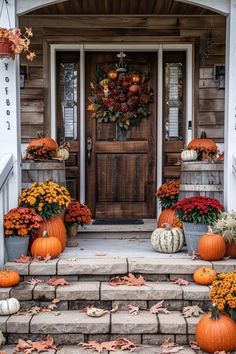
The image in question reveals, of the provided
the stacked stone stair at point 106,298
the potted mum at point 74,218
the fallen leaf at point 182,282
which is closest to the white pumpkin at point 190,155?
the potted mum at point 74,218

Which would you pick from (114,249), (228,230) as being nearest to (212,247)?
(228,230)

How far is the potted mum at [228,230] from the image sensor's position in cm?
425

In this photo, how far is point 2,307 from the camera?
145 inches

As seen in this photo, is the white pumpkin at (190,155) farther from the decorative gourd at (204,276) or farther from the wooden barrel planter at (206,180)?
the decorative gourd at (204,276)

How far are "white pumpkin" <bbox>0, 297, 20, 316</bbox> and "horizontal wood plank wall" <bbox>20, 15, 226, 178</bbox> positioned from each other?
9.81 ft

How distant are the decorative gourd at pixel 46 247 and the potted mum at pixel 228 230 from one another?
1.29 meters

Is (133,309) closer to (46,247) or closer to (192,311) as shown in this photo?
(192,311)

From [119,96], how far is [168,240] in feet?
7.83

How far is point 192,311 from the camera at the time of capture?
3748 millimetres

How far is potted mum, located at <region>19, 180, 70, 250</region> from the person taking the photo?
15.0 ft

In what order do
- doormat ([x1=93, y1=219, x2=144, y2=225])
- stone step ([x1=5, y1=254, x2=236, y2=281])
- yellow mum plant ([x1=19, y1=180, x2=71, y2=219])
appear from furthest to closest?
doormat ([x1=93, y1=219, x2=144, y2=225]) < yellow mum plant ([x1=19, y1=180, x2=71, y2=219]) < stone step ([x1=5, y1=254, x2=236, y2=281])

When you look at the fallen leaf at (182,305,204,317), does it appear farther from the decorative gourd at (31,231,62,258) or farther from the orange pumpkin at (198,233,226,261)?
the decorative gourd at (31,231,62,258)

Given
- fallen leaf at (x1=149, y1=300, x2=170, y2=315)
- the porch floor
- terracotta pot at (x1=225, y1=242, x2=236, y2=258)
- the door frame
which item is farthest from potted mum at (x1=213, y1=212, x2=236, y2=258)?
the door frame

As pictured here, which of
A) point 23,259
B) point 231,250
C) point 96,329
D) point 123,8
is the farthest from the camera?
point 123,8
